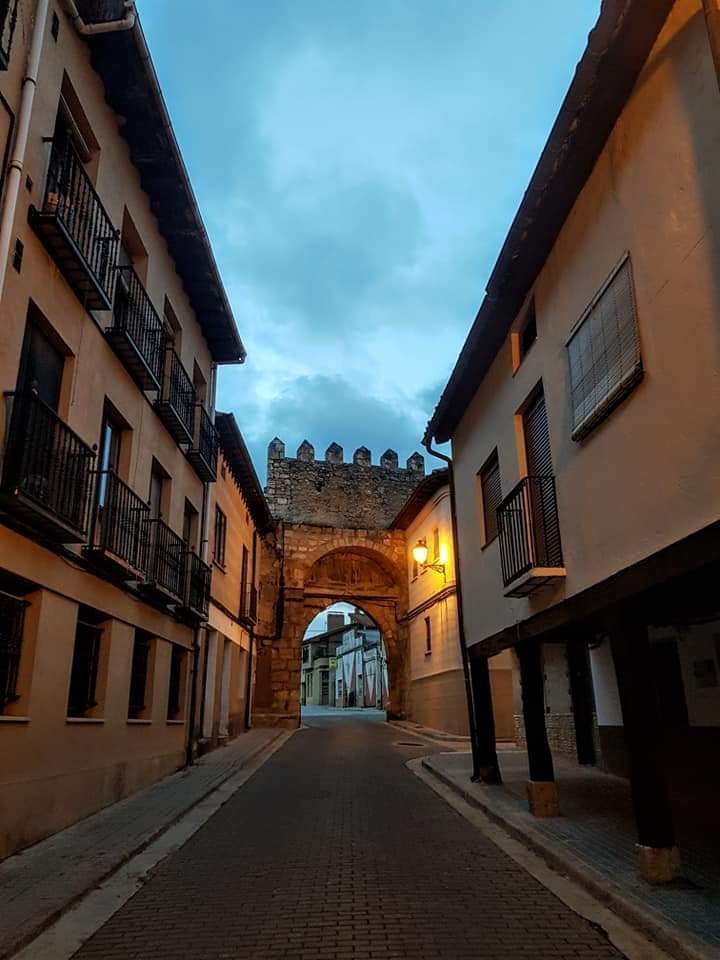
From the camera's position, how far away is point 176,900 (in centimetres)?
517

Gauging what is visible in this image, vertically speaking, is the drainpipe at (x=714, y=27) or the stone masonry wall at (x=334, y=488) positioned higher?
the stone masonry wall at (x=334, y=488)

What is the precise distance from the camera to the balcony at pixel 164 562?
10.1 m

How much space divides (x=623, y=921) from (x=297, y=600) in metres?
22.1

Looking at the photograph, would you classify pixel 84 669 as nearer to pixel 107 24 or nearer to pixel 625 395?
pixel 625 395

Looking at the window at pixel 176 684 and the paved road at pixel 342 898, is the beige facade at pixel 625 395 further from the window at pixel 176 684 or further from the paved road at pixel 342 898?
the window at pixel 176 684

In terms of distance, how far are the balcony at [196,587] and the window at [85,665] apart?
3.06 metres

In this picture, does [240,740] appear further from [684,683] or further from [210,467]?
[684,683]

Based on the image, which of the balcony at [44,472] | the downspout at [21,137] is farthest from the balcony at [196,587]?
the downspout at [21,137]

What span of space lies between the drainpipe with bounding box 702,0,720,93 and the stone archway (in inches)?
923

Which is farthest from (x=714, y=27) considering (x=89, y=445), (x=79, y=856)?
(x=79, y=856)

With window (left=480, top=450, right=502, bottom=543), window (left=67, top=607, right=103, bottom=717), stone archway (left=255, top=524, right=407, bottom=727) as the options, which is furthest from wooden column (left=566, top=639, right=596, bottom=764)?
stone archway (left=255, top=524, right=407, bottom=727)

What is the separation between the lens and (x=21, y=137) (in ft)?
20.8

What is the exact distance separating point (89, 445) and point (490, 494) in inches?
209

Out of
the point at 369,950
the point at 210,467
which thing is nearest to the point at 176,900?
the point at 369,950
